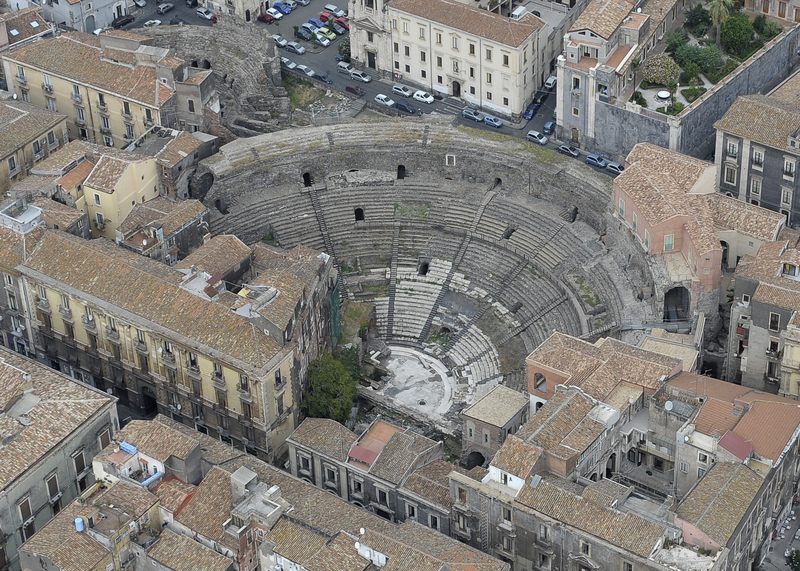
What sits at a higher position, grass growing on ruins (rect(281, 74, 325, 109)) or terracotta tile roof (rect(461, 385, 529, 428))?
grass growing on ruins (rect(281, 74, 325, 109))

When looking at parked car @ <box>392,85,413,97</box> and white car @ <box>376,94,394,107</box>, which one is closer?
white car @ <box>376,94,394,107</box>

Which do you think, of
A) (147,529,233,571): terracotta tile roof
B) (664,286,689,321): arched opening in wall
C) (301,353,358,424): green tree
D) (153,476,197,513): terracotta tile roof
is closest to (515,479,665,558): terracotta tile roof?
(147,529,233,571): terracotta tile roof

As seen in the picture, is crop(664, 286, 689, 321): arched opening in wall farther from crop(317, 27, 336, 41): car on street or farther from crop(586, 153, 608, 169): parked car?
crop(317, 27, 336, 41): car on street

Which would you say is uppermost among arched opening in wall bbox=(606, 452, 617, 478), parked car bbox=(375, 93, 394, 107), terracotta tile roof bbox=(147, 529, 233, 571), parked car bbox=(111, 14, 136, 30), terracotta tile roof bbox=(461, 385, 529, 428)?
parked car bbox=(111, 14, 136, 30)

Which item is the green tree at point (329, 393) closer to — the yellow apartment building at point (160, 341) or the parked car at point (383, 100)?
the yellow apartment building at point (160, 341)

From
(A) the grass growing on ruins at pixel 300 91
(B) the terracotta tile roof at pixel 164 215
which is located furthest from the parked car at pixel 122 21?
(B) the terracotta tile roof at pixel 164 215

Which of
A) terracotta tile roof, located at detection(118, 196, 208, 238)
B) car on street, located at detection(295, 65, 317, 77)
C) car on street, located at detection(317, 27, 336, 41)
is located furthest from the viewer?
car on street, located at detection(317, 27, 336, 41)

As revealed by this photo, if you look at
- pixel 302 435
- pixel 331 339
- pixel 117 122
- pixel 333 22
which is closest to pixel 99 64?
pixel 117 122

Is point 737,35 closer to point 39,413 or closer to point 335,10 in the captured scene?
point 335,10
